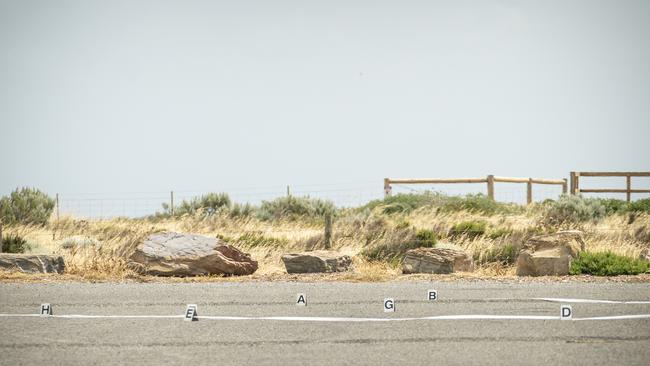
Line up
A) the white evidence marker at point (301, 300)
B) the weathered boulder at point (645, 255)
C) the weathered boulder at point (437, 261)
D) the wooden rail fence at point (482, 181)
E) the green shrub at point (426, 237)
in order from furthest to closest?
Result: the wooden rail fence at point (482, 181) < the green shrub at point (426, 237) < the weathered boulder at point (645, 255) < the weathered boulder at point (437, 261) < the white evidence marker at point (301, 300)

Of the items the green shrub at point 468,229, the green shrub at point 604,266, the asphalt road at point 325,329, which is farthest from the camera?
the green shrub at point 468,229

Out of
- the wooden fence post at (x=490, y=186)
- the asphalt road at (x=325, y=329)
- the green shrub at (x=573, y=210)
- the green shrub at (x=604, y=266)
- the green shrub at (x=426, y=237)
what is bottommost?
the asphalt road at (x=325, y=329)

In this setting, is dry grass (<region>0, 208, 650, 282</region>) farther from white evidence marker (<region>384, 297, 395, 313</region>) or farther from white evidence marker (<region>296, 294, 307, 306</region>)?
white evidence marker (<region>384, 297, 395, 313</region>)

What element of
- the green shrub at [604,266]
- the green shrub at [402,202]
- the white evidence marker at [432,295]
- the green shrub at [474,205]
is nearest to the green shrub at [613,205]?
the green shrub at [474,205]

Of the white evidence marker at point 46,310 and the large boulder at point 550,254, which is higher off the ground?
the large boulder at point 550,254

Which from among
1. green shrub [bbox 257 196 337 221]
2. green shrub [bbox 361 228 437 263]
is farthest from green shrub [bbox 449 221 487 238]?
green shrub [bbox 257 196 337 221]

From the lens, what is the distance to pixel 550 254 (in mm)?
16109

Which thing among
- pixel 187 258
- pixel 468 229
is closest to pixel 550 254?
pixel 468 229

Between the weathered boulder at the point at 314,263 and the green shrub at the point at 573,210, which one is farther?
the green shrub at the point at 573,210

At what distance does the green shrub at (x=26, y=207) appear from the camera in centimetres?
3021

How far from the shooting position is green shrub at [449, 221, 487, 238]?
812 inches

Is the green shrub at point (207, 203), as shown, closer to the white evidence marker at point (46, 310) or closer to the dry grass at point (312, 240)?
the dry grass at point (312, 240)

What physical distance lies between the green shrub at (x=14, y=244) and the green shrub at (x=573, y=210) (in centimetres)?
1423

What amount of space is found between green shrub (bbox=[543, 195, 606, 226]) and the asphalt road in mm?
12116
